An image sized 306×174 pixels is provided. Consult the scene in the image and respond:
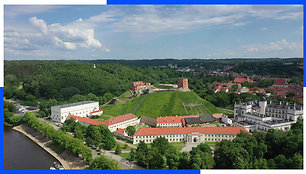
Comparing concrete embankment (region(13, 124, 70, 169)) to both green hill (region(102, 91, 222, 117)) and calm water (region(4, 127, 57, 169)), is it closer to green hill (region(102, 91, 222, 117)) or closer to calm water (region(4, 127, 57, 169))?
calm water (region(4, 127, 57, 169))

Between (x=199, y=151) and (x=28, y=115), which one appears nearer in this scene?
(x=199, y=151)

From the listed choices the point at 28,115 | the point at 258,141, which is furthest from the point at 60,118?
the point at 258,141

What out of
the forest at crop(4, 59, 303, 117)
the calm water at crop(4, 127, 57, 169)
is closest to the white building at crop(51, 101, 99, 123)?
the forest at crop(4, 59, 303, 117)

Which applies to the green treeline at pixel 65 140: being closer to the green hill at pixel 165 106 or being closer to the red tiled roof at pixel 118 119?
the red tiled roof at pixel 118 119

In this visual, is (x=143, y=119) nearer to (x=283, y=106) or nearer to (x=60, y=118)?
(x=60, y=118)

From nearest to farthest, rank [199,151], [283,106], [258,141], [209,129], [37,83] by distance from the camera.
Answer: [199,151] < [258,141] < [209,129] < [283,106] < [37,83]

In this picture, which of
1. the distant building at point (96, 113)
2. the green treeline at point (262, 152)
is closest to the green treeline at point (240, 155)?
the green treeline at point (262, 152)
